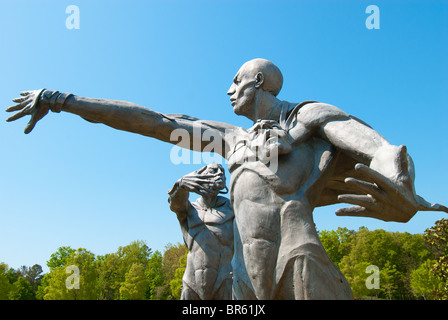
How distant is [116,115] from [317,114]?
1.82 meters

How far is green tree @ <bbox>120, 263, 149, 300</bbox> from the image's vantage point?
145ft

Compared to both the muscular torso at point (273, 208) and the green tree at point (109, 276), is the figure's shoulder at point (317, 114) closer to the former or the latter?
the muscular torso at point (273, 208)

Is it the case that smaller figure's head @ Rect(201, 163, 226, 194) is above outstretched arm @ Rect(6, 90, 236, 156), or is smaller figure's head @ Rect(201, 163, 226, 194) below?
above

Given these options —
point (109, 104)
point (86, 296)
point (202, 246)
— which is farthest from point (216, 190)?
point (86, 296)

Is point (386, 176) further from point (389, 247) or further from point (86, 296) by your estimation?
point (389, 247)

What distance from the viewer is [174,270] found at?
48219 mm

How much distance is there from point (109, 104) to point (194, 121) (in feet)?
2.80

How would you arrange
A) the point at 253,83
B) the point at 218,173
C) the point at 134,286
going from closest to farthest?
the point at 253,83, the point at 218,173, the point at 134,286

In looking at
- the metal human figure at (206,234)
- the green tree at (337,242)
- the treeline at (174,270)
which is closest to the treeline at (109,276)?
the treeline at (174,270)

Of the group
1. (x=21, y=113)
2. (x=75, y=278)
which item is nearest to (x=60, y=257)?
(x=75, y=278)

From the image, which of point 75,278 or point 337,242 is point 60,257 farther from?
point 337,242

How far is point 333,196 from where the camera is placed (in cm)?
384

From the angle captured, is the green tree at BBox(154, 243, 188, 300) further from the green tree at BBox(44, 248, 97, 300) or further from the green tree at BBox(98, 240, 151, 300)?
the green tree at BBox(44, 248, 97, 300)

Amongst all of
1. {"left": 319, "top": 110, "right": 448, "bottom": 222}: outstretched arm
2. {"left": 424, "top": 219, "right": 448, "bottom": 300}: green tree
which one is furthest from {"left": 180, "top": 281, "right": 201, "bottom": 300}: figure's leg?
{"left": 424, "top": 219, "right": 448, "bottom": 300}: green tree
